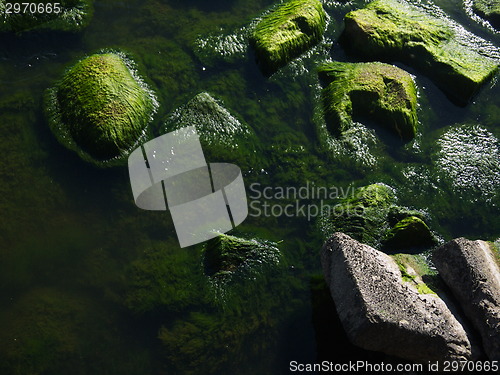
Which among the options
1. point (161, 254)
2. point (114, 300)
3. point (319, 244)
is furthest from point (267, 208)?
point (114, 300)

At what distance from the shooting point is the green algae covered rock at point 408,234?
5.22m

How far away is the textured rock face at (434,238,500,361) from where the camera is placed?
13.8 feet

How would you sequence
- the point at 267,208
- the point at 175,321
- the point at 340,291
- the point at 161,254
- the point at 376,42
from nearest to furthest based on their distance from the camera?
the point at 340,291 → the point at 175,321 → the point at 161,254 → the point at 267,208 → the point at 376,42

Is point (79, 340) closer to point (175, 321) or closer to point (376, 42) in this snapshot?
point (175, 321)

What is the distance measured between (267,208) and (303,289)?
884 millimetres

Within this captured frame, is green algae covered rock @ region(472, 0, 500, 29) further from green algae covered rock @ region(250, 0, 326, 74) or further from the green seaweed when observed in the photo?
the green seaweed

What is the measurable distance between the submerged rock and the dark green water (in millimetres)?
129

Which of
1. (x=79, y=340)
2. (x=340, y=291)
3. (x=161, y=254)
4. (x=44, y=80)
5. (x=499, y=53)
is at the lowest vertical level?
(x=79, y=340)

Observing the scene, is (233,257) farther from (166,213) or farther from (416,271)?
(416,271)

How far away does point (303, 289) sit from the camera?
16.6ft

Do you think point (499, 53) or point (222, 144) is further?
point (499, 53)
